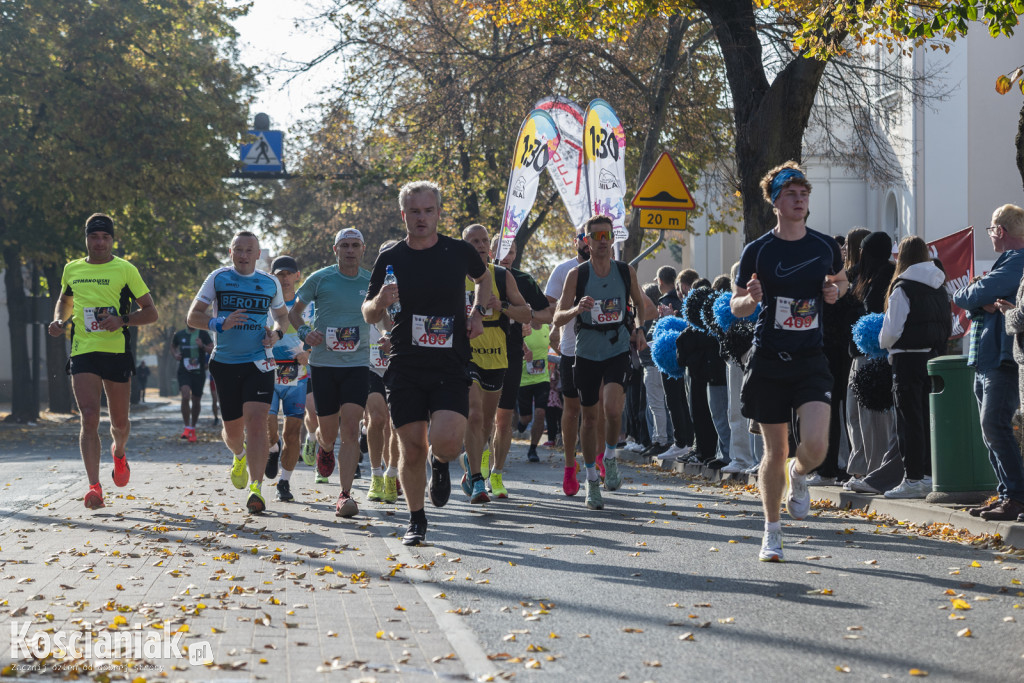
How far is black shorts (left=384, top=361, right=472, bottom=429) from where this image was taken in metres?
8.19

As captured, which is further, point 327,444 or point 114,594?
point 327,444

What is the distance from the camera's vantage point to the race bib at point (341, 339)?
33.4 ft

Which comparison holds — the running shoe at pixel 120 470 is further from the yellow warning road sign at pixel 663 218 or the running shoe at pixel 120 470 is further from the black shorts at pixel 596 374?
the yellow warning road sign at pixel 663 218

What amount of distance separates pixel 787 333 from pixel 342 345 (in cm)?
378

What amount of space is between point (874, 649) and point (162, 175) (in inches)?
917

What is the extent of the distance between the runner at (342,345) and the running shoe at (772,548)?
3.57 meters

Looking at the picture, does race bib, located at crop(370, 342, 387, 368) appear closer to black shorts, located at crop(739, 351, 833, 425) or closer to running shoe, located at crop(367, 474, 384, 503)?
running shoe, located at crop(367, 474, 384, 503)

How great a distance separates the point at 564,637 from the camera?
5727mm

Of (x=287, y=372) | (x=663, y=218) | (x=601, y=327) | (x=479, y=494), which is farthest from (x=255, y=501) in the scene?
(x=663, y=218)

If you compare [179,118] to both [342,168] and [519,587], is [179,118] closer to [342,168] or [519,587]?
[342,168]

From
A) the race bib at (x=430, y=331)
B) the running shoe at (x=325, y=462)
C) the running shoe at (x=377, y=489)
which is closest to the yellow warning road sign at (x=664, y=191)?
the running shoe at (x=325, y=462)

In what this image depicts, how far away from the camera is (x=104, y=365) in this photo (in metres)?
10.7

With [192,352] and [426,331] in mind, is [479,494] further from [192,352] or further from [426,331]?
[192,352]

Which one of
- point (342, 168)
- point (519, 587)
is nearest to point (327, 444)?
point (519, 587)
